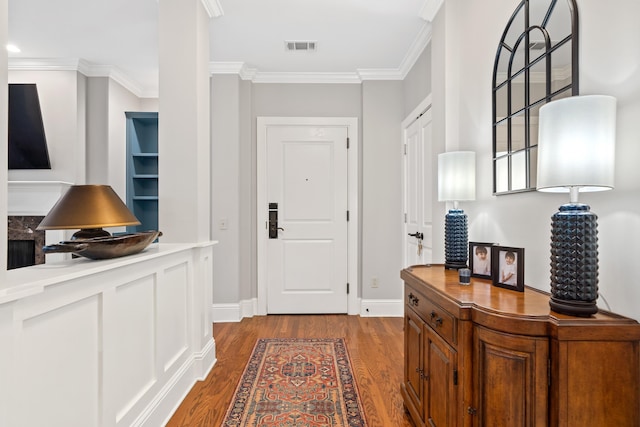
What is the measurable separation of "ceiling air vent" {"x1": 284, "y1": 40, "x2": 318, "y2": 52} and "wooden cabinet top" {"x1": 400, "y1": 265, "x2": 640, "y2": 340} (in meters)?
2.45

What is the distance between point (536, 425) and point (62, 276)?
151 cm

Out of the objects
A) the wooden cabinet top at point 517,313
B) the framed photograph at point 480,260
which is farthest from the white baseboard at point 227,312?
the framed photograph at point 480,260

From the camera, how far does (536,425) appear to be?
103cm

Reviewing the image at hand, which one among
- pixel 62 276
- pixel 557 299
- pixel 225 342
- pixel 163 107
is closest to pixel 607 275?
pixel 557 299

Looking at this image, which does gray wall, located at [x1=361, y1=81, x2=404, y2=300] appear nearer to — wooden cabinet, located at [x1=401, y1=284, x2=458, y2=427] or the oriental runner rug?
the oriental runner rug

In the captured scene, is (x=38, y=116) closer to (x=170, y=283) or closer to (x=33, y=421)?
(x=170, y=283)

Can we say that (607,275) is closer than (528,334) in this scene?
No

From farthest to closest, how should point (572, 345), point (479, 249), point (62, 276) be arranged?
1. point (479, 249)
2. point (62, 276)
3. point (572, 345)

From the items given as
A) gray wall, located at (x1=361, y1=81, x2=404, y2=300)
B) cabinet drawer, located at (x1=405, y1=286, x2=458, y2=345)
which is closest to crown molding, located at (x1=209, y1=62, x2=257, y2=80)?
gray wall, located at (x1=361, y1=81, x2=404, y2=300)

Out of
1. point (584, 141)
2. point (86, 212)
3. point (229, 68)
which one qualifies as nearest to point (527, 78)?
point (584, 141)

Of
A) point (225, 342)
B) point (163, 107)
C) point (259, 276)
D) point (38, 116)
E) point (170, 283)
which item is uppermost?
point (38, 116)

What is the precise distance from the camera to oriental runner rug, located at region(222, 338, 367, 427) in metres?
1.93

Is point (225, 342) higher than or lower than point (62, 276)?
lower

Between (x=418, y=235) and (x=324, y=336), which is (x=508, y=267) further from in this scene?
(x=324, y=336)
